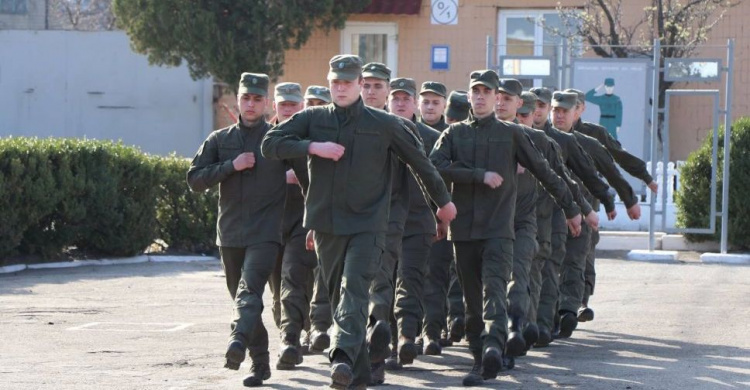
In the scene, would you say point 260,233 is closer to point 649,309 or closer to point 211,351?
point 211,351

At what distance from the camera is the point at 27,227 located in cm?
1709

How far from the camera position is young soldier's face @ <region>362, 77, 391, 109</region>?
34.2 feet

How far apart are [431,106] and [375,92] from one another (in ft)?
3.85

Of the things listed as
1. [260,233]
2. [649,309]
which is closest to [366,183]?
[260,233]

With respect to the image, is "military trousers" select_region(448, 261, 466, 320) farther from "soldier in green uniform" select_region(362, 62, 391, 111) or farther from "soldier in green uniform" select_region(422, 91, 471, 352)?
"soldier in green uniform" select_region(362, 62, 391, 111)

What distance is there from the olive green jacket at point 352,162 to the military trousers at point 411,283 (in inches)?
58.3

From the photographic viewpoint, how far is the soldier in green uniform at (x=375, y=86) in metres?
10.4

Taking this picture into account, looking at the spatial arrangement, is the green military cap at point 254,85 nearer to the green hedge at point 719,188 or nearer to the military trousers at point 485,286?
the military trousers at point 485,286

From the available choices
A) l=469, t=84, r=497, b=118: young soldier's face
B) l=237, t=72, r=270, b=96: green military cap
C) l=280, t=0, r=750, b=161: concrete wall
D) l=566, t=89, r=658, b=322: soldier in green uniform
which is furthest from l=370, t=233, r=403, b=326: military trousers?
l=280, t=0, r=750, b=161: concrete wall

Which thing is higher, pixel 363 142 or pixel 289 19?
pixel 289 19

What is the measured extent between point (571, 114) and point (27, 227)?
7510mm

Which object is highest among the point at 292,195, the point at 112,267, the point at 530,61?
the point at 530,61

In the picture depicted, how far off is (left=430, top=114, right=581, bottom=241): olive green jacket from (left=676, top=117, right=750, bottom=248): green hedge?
11.1 m

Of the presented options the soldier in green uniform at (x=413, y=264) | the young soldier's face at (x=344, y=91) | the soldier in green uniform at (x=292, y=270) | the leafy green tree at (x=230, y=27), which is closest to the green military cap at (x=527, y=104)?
the soldier in green uniform at (x=413, y=264)
